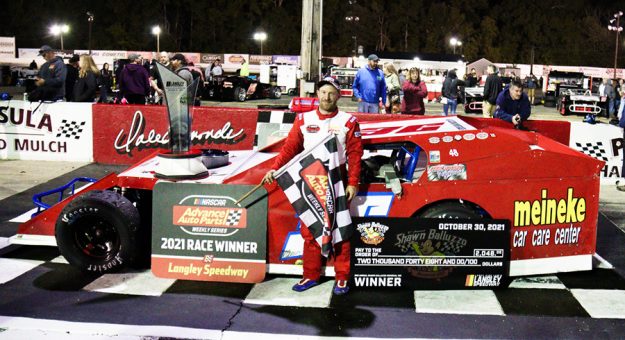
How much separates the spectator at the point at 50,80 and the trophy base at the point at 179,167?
22.6ft

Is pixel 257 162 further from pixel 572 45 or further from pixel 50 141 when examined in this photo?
pixel 572 45

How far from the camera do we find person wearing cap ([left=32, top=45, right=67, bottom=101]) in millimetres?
12203

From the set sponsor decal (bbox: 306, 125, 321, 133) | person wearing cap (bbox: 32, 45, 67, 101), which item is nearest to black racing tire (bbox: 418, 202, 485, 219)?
sponsor decal (bbox: 306, 125, 321, 133)

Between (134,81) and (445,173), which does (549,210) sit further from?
(134,81)

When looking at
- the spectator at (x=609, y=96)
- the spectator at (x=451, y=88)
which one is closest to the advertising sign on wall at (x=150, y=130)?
the spectator at (x=451, y=88)

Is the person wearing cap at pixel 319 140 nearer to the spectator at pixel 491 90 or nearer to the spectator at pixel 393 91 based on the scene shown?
Result: the spectator at pixel 393 91

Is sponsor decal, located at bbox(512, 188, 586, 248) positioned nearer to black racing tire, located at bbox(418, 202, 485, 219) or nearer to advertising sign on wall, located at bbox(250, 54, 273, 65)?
A: black racing tire, located at bbox(418, 202, 485, 219)

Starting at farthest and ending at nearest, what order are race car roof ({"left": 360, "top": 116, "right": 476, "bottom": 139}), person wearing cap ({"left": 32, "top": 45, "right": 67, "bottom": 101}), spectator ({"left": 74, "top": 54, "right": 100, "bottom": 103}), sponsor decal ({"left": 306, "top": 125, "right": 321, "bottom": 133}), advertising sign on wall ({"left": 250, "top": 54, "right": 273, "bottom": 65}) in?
advertising sign on wall ({"left": 250, "top": 54, "right": 273, "bottom": 65}) < spectator ({"left": 74, "top": 54, "right": 100, "bottom": 103}) < person wearing cap ({"left": 32, "top": 45, "right": 67, "bottom": 101}) < race car roof ({"left": 360, "top": 116, "right": 476, "bottom": 139}) < sponsor decal ({"left": 306, "top": 125, "right": 321, "bottom": 133})

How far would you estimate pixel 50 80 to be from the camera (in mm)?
12227

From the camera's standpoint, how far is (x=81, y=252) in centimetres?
604

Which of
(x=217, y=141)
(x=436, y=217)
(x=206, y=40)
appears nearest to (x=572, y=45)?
(x=206, y=40)

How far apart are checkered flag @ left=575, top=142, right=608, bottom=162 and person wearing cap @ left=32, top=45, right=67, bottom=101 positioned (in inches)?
314

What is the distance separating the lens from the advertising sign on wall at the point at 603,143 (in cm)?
1071

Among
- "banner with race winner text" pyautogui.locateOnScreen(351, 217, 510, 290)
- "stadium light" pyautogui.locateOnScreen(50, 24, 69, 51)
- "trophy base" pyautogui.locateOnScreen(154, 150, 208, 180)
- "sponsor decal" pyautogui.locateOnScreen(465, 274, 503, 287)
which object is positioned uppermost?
"stadium light" pyautogui.locateOnScreen(50, 24, 69, 51)
